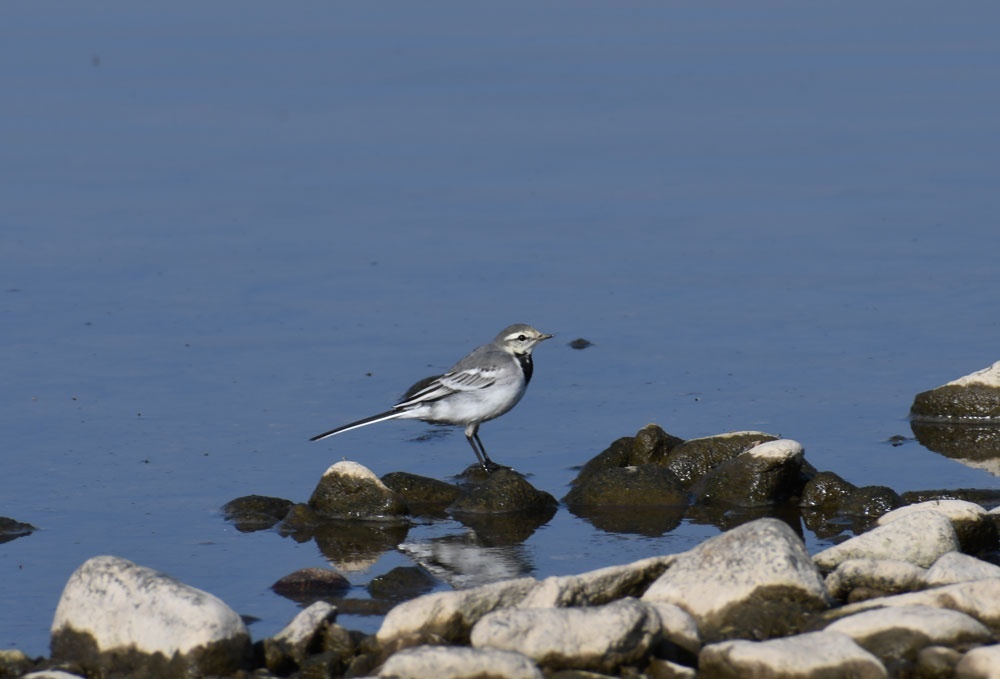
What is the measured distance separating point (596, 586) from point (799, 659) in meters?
1.64

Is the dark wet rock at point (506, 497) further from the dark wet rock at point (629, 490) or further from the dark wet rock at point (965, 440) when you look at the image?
the dark wet rock at point (965, 440)

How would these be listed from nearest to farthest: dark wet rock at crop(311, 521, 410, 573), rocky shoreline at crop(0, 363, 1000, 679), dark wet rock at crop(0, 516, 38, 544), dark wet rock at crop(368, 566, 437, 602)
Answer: rocky shoreline at crop(0, 363, 1000, 679) < dark wet rock at crop(368, 566, 437, 602) < dark wet rock at crop(311, 521, 410, 573) < dark wet rock at crop(0, 516, 38, 544)

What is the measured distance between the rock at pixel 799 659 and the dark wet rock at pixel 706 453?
4.71 metres

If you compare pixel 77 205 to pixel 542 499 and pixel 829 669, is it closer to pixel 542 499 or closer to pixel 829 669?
pixel 542 499

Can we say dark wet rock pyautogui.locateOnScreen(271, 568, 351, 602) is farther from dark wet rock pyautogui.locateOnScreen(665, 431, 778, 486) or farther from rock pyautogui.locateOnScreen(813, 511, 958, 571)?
dark wet rock pyautogui.locateOnScreen(665, 431, 778, 486)

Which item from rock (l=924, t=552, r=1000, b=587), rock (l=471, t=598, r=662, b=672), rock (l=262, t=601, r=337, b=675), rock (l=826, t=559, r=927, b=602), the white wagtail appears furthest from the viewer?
the white wagtail

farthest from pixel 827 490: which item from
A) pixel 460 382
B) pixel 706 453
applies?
pixel 460 382

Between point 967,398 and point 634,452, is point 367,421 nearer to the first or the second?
point 634,452

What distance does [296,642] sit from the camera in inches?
349

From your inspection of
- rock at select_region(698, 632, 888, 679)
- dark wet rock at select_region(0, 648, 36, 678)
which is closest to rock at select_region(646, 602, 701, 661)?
rock at select_region(698, 632, 888, 679)

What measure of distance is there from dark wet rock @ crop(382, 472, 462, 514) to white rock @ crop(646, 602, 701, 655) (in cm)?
402

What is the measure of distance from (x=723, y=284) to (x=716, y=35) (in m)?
14.3

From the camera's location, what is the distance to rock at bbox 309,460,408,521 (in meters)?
12.0

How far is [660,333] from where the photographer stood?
643 inches
